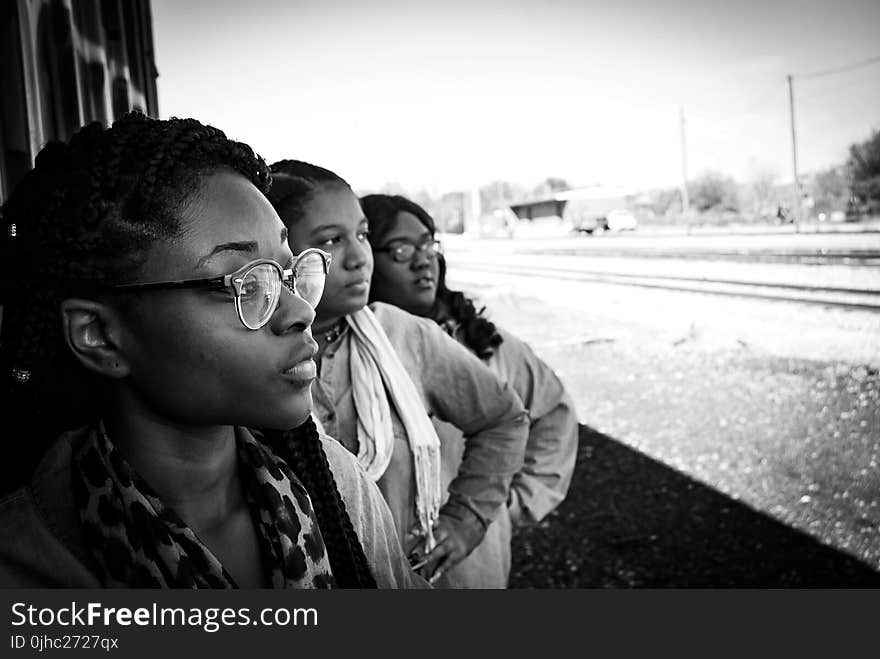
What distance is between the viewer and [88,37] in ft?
10.4

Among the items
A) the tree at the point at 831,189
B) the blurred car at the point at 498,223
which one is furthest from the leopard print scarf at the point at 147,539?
the blurred car at the point at 498,223

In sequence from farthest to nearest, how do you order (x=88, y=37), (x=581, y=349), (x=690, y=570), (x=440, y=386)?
(x=581, y=349) < (x=690, y=570) < (x=88, y=37) < (x=440, y=386)

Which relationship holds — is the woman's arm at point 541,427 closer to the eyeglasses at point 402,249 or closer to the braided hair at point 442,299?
the braided hair at point 442,299

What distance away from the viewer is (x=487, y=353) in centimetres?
270

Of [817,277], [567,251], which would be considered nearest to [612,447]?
[817,277]

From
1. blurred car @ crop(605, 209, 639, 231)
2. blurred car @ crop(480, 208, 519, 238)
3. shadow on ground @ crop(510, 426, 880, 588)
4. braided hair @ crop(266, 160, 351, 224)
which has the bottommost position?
shadow on ground @ crop(510, 426, 880, 588)

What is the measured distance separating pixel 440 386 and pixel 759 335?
24.0 feet

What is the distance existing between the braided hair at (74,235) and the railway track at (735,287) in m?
8.37

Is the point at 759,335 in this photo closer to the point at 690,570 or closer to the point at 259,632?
the point at 690,570

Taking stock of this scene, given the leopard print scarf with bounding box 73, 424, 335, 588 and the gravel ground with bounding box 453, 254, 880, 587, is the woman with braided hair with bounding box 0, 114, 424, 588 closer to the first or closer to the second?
the leopard print scarf with bounding box 73, 424, 335, 588

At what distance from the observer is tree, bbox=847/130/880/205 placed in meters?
19.6

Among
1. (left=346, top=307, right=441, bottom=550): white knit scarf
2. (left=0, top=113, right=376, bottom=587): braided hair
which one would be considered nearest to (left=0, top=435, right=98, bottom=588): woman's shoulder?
(left=0, top=113, right=376, bottom=587): braided hair

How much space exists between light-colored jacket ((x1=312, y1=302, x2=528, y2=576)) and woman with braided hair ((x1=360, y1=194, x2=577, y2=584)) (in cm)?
18

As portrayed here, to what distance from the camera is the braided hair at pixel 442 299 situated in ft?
8.47
